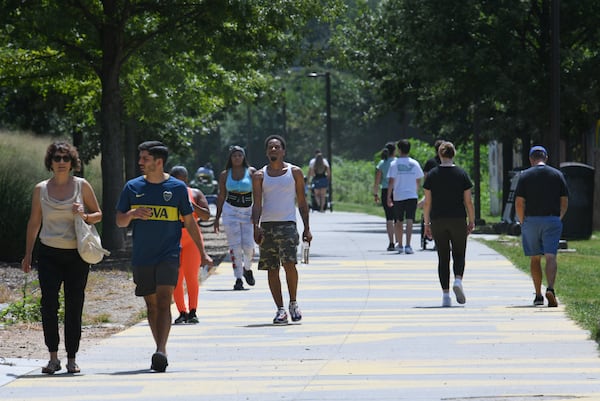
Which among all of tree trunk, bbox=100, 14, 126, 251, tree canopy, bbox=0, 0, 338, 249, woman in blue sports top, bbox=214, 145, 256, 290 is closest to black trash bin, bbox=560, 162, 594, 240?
tree canopy, bbox=0, 0, 338, 249

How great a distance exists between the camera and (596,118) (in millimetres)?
30969

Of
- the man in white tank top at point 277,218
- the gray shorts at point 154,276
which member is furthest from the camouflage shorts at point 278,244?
the gray shorts at point 154,276

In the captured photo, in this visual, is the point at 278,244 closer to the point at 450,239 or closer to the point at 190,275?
the point at 190,275

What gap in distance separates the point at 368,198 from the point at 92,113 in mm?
31901

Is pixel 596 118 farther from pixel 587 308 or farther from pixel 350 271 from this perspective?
pixel 587 308

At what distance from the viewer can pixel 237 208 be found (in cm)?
1714

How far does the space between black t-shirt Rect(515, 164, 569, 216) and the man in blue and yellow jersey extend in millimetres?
5377

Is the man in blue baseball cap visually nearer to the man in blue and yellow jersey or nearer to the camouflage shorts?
the camouflage shorts

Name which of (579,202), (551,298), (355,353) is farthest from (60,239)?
(579,202)

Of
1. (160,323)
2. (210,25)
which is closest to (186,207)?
(160,323)

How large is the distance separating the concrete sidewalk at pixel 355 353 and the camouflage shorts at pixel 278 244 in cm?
63

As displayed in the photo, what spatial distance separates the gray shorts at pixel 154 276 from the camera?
10.5 meters

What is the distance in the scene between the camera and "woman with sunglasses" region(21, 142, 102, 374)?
10.4 m

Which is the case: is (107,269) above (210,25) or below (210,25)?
below
